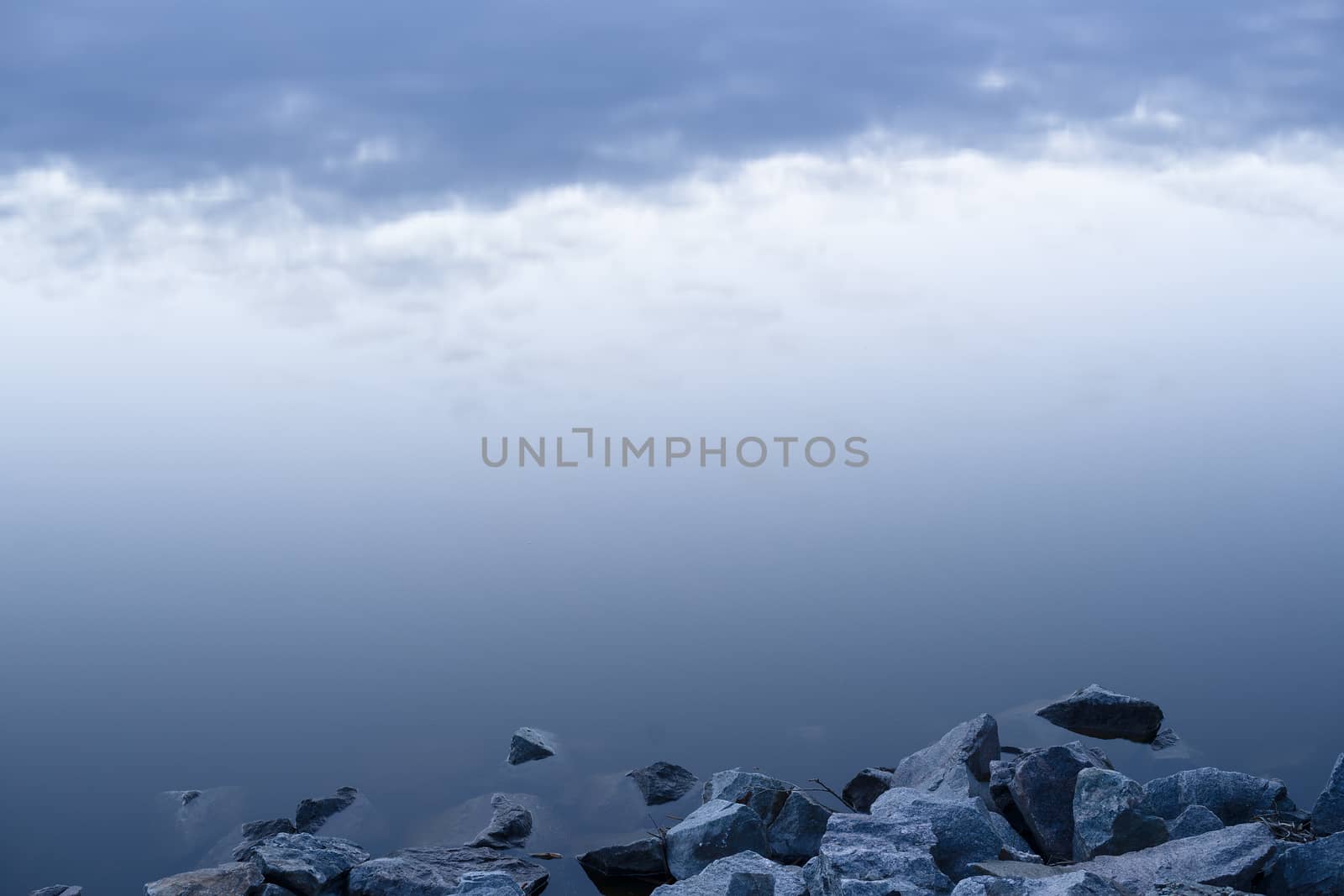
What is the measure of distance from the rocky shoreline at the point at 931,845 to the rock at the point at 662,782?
1287 mm

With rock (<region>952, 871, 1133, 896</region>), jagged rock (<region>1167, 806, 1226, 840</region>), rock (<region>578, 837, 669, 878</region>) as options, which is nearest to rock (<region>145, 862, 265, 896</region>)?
rock (<region>578, 837, 669, 878</region>)

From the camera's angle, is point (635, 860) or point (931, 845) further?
point (635, 860)

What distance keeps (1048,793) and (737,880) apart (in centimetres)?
340

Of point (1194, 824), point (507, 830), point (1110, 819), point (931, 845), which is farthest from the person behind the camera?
point (507, 830)

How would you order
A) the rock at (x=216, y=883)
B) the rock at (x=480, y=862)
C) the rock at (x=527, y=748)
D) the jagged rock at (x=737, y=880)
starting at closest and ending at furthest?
the jagged rock at (x=737, y=880)
the rock at (x=216, y=883)
the rock at (x=480, y=862)
the rock at (x=527, y=748)

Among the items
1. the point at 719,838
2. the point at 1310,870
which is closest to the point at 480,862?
the point at 719,838

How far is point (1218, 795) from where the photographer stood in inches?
329

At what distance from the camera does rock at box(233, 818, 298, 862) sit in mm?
10344

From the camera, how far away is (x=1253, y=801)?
8344 mm

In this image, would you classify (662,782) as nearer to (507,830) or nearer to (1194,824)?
(507,830)

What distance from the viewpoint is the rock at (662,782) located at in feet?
36.7

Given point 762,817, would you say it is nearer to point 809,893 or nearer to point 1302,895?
point 809,893

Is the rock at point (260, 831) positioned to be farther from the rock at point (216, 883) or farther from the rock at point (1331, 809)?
the rock at point (1331, 809)

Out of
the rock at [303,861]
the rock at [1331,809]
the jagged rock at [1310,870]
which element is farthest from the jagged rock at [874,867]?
the rock at [303,861]
